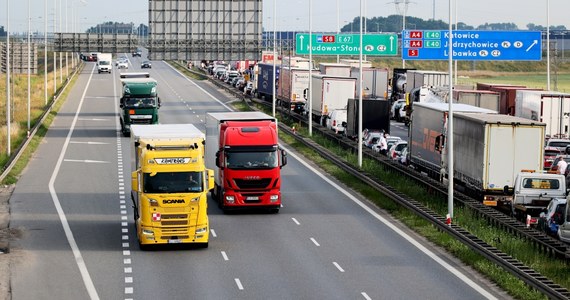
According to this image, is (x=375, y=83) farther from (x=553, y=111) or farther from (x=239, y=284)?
(x=239, y=284)

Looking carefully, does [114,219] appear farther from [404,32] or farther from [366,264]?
[404,32]

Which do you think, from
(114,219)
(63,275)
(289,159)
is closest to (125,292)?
(63,275)

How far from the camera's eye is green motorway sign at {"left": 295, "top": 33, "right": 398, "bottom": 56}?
9431cm

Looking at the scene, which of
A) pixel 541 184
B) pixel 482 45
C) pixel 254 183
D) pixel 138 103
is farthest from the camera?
pixel 138 103

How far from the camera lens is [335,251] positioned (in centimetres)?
3541

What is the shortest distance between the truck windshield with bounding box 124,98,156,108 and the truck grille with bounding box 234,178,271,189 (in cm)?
3014

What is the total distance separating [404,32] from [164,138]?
4482cm

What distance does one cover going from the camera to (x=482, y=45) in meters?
69.9

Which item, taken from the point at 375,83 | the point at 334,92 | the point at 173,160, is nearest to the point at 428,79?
the point at 375,83

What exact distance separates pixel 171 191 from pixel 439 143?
54.6 feet

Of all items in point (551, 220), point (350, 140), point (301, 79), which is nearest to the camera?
point (551, 220)

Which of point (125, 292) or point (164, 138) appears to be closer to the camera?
point (125, 292)

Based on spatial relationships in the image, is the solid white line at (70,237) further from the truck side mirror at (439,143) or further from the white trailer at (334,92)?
the white trailer at (334,92)

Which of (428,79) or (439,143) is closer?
(439,143)
